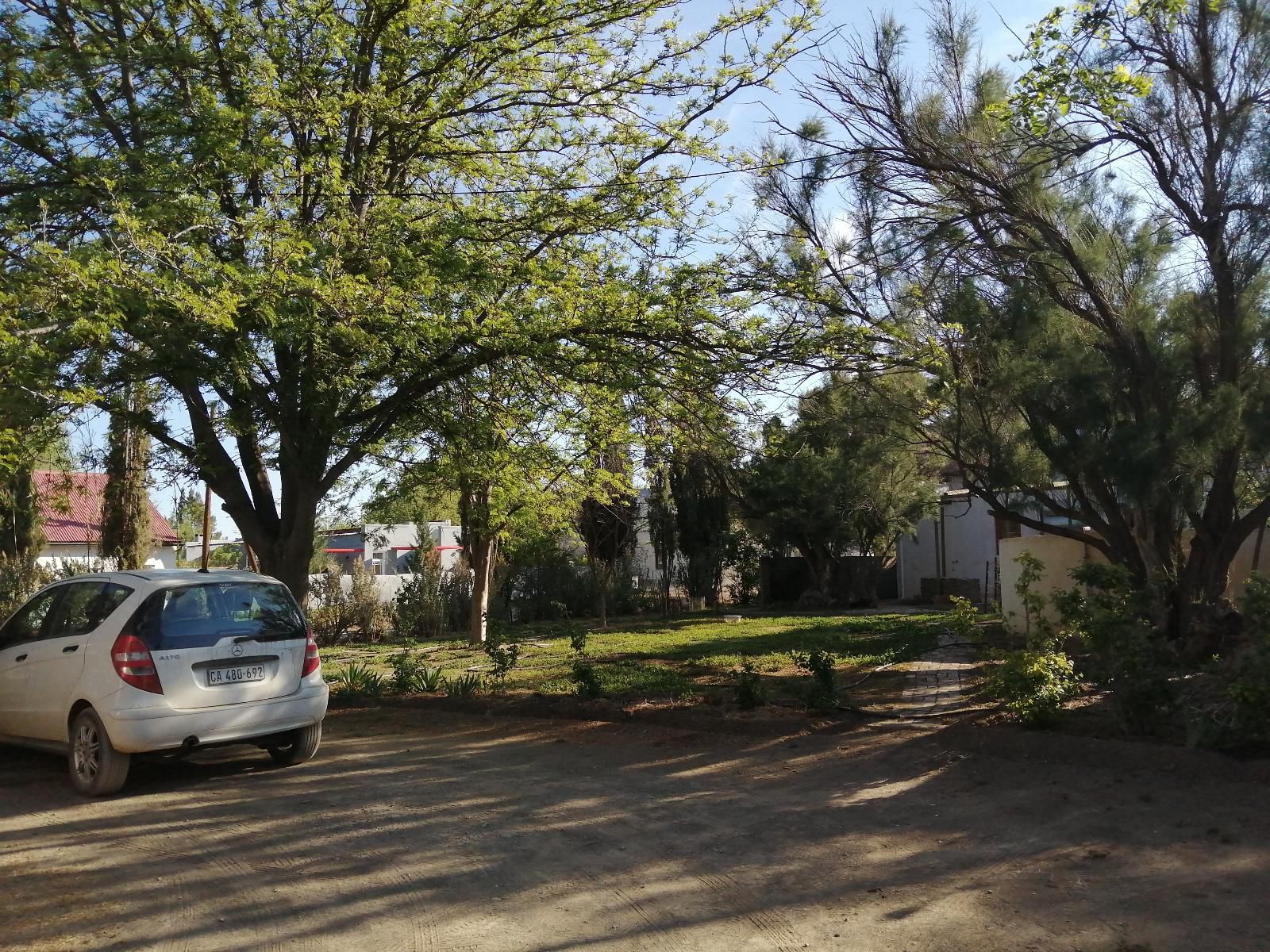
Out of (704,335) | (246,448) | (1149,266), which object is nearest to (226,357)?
(246,448)

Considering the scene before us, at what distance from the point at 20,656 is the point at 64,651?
818mm

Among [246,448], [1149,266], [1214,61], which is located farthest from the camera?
[246,448]

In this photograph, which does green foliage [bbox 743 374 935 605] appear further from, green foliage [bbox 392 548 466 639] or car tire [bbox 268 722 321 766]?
green foliage [bbox 392 548 466 639]

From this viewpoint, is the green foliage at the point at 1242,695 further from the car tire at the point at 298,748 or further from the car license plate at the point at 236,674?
the car license plate at the point at 236,674

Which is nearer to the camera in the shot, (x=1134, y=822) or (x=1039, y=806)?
(x=1134, y=822)

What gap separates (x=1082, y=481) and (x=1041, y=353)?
142 centimetres

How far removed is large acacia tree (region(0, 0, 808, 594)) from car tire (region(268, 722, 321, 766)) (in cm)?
325

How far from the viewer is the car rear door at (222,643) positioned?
7410 millimetres

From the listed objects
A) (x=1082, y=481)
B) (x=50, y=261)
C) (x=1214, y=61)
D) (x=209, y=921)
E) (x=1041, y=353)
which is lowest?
(x=209, y=921)

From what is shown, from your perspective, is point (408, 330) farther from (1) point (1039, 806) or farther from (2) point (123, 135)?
(1) point (1039, 806)

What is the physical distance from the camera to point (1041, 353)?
8.87 metres

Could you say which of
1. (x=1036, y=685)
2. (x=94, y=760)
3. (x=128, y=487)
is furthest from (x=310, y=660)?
(x=128, y=487)

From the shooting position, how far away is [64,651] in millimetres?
7805

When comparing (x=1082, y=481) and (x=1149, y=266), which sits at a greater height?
(x=1149, y=266)
